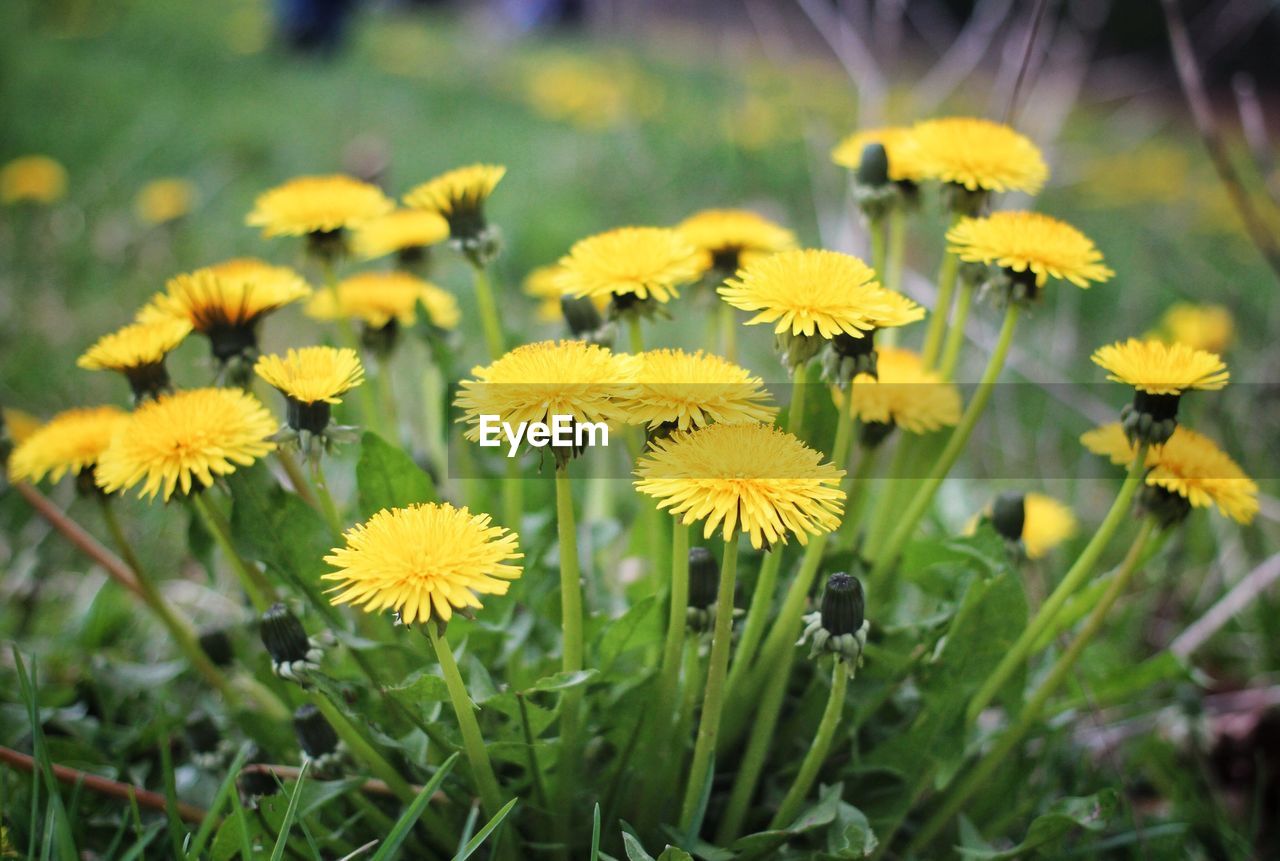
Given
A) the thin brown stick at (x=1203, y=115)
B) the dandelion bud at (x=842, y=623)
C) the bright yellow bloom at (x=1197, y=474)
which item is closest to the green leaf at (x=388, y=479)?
the dandelion bud at (x=842, y=623)

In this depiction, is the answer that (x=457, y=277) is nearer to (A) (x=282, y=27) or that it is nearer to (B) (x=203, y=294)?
(B) (x=203, y=294)

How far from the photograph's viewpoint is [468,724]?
2.94 ft

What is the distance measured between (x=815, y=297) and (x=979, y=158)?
13.9 inches

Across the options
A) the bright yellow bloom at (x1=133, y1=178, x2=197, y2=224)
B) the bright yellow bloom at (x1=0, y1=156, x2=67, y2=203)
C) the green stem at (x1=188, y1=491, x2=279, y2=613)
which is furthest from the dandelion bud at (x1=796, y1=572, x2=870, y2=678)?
the bright yellow bloom at (x1=0, y1=156, x2=67, y2=203)

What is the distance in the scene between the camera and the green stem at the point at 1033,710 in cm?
107

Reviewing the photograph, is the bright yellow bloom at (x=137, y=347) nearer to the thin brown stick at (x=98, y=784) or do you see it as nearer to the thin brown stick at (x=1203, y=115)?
the thin brown stick at (x=98, y=784)

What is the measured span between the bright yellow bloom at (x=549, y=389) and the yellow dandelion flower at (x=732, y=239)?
0.42m

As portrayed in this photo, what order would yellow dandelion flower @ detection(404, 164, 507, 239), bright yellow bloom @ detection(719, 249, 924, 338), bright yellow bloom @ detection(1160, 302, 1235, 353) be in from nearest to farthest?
bright yellow bloom @ detection(719, 249, 924, 338) < yellow dandelion flower @ detection(404, 164, 507, 239) < bright yellow bloom @ detection(1160, 302, 1235, 353)

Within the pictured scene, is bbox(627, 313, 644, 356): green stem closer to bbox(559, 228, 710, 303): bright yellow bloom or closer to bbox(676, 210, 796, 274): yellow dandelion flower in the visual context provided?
bbox(559, 228, 710, 303): bright yellow bloom

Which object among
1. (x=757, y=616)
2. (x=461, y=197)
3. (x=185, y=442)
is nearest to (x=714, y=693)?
(x=757, y=616)

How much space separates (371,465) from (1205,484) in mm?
895

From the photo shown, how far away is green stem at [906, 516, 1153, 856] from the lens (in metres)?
1.07

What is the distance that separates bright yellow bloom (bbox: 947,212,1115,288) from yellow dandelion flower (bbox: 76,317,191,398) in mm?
836

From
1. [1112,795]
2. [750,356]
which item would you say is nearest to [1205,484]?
[1112,795]
